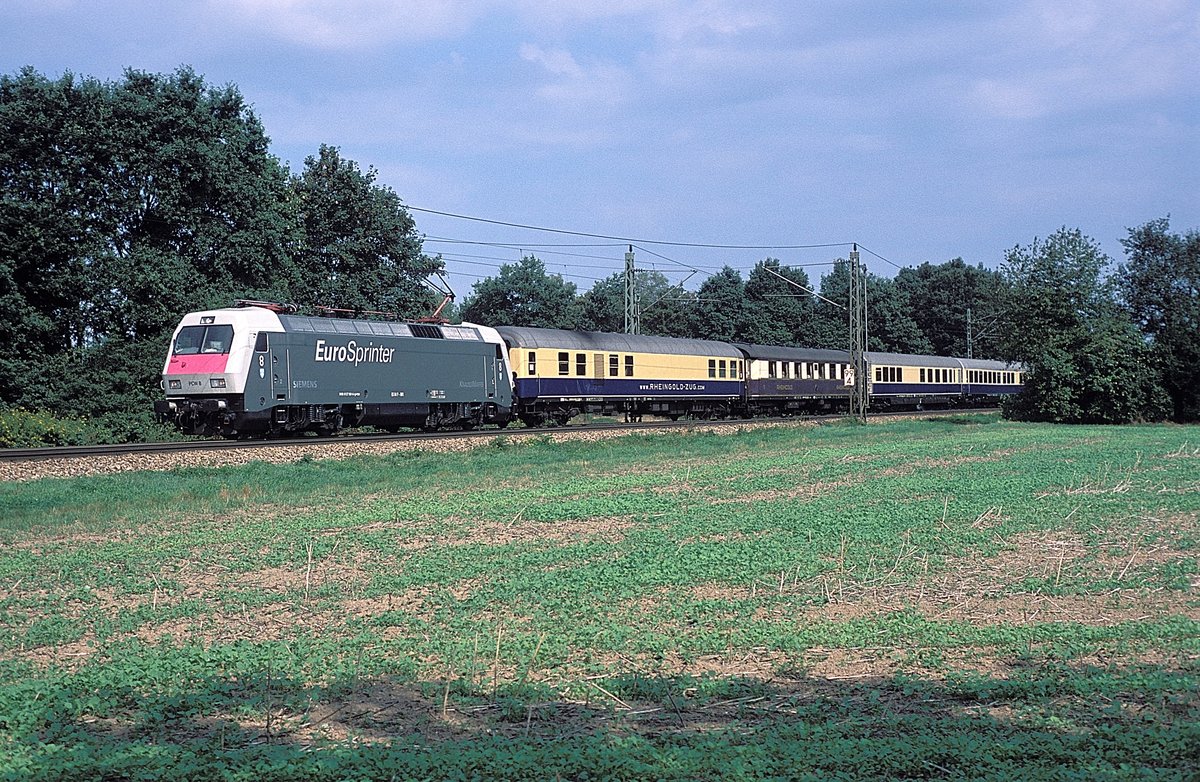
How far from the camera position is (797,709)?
701 centimetres

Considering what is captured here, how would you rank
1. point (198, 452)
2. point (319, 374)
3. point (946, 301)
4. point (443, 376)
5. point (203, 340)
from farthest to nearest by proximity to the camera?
point (946, 301) < point (443, 376) < point (319, 374) < point (203, 340) < point (198, 452)

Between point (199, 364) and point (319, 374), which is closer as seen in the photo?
point (199, 364)

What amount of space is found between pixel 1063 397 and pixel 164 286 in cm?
4044

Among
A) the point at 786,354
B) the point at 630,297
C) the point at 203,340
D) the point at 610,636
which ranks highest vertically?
the point at 630,297

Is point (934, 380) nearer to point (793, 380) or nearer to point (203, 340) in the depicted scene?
point (793, 380)

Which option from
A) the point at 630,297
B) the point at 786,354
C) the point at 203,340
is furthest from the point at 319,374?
the point at 786,354

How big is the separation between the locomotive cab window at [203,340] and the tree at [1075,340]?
38.0 m

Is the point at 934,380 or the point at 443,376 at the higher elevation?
the point at 443,376

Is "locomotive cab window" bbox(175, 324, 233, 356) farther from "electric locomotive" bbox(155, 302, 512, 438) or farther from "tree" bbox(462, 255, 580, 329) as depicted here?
"tree" bbox(462, 255, 580, 329)

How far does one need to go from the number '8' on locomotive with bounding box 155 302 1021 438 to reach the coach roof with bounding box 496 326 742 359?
66 millimetres

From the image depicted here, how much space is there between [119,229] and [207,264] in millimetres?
3648

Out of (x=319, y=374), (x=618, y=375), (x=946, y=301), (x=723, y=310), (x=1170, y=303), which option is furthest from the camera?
(x=946, y=301)

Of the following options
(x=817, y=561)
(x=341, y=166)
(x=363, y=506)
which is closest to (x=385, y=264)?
(x=341, y=166)

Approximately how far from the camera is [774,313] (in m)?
106
